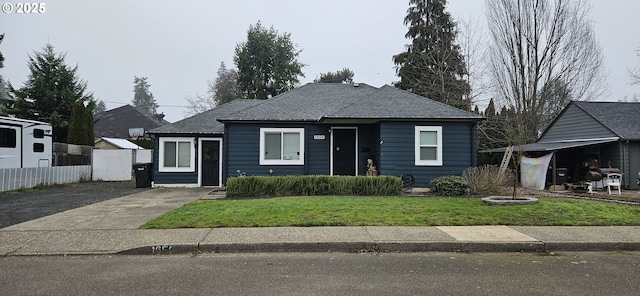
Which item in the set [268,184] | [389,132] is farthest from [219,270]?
[389,132]

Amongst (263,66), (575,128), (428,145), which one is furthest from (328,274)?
(263,66)

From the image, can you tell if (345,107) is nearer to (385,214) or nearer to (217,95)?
(385,214)

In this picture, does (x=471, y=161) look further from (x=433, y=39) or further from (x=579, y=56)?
(x=433, y=39)

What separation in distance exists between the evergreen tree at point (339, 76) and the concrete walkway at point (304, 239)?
42050 mm

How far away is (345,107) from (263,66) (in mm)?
24917

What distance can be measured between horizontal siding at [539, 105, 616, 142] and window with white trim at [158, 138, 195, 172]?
61.1 ft

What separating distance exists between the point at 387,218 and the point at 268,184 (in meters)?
5.23

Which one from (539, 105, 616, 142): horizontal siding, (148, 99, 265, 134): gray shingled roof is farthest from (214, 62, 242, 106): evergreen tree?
(539, 105, 616, 142): horizontal siding

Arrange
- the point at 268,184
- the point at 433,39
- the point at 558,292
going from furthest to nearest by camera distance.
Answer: the point at 433,39 → the point at 268,184 → the point at 558,292

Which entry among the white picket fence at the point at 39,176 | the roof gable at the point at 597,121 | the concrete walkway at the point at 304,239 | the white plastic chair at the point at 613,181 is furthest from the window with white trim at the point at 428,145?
the white picket fence at the point at 39,176

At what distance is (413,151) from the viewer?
14.7 metres

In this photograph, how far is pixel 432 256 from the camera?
597 cm

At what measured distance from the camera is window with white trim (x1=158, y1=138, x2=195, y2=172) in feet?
55.2

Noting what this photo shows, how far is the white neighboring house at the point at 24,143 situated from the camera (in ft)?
52.4
